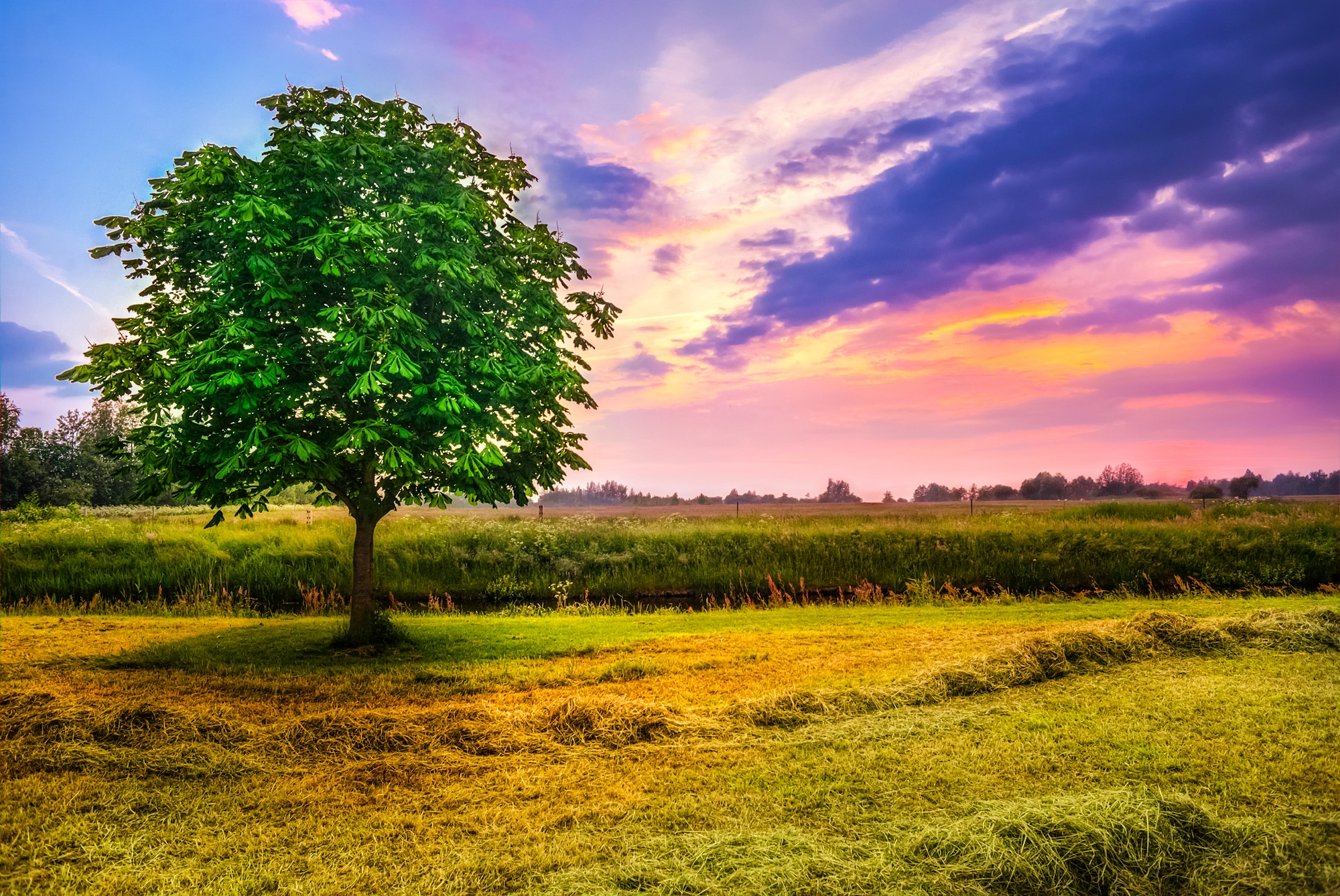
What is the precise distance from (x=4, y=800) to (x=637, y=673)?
5.49 metres

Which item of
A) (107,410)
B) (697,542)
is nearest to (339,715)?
(697,542)

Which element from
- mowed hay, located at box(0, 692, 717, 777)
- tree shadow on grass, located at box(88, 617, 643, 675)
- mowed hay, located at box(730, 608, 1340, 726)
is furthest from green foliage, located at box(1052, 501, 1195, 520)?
mowed hay, located at box(0, 692, 717, 777)

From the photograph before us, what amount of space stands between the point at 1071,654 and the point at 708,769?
17.2 feet

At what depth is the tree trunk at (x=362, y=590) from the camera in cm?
1040

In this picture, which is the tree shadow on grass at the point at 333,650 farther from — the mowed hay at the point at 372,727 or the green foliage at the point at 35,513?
the green foliage at the point at 35,513

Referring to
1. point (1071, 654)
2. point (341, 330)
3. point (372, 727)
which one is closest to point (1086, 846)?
point (1071, 654)

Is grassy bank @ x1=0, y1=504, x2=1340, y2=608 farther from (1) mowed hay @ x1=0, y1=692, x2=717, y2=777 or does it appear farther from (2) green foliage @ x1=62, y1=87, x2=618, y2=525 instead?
(1) mowed hay @ x1=0, y1=692, x2=717, y2=777

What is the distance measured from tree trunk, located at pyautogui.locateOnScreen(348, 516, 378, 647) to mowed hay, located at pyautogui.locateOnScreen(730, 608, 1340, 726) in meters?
6.55

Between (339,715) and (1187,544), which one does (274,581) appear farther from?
(1187,544)

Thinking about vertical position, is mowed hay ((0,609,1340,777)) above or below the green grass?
above

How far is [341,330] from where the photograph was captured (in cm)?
814

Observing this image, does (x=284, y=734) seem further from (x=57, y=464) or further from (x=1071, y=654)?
(x=57, y=464)

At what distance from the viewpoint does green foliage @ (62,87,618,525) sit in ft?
27.4

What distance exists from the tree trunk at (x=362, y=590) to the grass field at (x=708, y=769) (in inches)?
38.2
